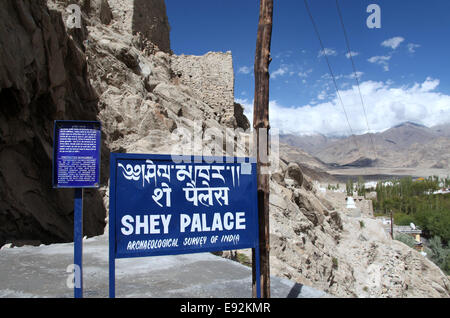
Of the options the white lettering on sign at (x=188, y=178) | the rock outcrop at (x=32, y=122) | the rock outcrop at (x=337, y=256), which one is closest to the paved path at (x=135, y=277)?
the white lettering on sign at (x=188, y=178)

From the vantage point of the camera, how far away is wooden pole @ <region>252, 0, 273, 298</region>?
4016 mm

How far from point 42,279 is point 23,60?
526cm

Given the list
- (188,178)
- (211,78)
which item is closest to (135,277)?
(188,178)

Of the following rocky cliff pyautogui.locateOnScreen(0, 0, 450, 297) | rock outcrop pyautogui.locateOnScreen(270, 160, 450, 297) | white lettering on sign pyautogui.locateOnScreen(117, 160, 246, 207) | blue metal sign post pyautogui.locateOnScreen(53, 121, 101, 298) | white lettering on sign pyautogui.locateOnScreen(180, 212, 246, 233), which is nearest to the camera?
blue metal sign post pyautogui.locateOnScreen(53, 121, 101, 298)

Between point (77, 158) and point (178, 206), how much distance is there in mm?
1179

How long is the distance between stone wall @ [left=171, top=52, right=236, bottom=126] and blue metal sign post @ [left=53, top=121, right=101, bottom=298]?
59.1 feet

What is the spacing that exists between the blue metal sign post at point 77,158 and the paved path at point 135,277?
1045mm

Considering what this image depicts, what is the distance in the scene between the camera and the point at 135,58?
13.7 m

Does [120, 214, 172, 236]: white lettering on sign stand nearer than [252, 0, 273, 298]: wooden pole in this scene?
Yes

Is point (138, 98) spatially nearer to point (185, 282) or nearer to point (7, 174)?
point (7, 174)

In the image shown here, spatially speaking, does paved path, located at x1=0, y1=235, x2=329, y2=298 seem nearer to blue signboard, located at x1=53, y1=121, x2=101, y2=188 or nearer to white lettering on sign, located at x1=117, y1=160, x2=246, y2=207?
white lettering on sign, located at x1=117, y1=160, x2=246, y2=207

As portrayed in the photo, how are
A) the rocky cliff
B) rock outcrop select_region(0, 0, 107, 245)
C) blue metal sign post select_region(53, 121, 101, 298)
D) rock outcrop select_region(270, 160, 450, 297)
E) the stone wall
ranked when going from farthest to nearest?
the stone wall, rock outcrop select_region(270, 160, 450, 297), the rocky cliff, rock outcrop select_region(0, 0, 107, 245), blue metal sign post select_region(53, 121, 101, 298)

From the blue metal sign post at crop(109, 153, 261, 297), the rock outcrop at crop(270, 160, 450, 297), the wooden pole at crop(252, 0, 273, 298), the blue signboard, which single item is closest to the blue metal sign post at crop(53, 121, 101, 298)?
the blue signboard
